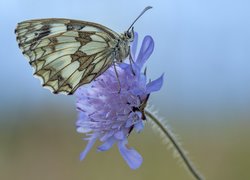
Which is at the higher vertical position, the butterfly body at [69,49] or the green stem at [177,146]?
the butterfly body at [69,49]

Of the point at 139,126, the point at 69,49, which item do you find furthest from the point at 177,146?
the point at 69,49

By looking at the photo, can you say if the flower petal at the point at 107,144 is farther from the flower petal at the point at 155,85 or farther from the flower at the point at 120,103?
the flower petal at the point at 155,85

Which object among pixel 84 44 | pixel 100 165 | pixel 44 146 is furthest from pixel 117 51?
pixel 44 146

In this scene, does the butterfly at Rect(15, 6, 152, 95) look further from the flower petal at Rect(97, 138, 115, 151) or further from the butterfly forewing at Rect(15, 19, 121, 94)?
the flower petal at Rect(97, 138, 115, 151)

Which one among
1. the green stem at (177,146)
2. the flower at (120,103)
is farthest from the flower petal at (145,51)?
the green stem at (177,146)

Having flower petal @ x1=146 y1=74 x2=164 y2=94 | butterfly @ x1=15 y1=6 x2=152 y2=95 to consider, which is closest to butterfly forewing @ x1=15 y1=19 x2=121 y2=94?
butterfly @ x1=15 y1=6 x2=152 y2=95
